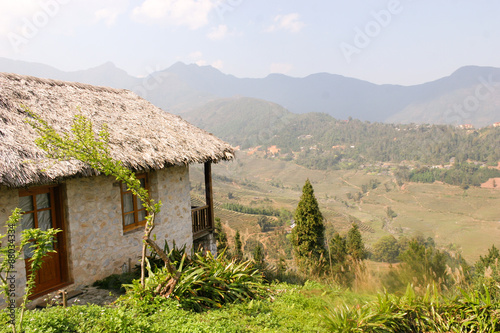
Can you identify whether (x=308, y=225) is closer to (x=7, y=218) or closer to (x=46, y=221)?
(x=46, y=221)

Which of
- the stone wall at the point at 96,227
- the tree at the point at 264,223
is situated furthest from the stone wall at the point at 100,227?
the tree at the point at 264,223

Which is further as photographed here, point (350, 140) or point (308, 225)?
point (350, 140)

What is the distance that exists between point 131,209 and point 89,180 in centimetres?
123

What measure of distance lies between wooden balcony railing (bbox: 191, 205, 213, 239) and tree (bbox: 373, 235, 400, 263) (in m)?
35.4

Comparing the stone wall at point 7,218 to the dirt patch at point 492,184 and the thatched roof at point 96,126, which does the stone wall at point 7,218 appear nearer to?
the thatched roof at point 96,126

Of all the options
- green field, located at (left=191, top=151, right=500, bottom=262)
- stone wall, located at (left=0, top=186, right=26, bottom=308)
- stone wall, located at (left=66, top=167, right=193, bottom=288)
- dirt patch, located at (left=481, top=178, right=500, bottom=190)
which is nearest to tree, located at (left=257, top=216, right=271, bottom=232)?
green field, located at (left=191, top=151, right=500, bottom=262)

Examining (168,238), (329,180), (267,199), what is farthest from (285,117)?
(168,238)

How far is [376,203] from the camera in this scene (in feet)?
259

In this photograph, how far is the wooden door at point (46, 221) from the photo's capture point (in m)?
5.08

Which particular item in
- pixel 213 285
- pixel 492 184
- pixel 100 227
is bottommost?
pixel 492 184

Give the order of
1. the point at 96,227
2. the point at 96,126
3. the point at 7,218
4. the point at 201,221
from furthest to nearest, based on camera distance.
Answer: the point at 201,221
the point at 96,126
the point at 96,227
the point at 7,218

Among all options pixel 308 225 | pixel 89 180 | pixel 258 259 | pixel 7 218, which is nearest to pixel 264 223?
pixel 308 225

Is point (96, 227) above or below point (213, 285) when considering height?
above

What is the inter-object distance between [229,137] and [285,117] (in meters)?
27.8
